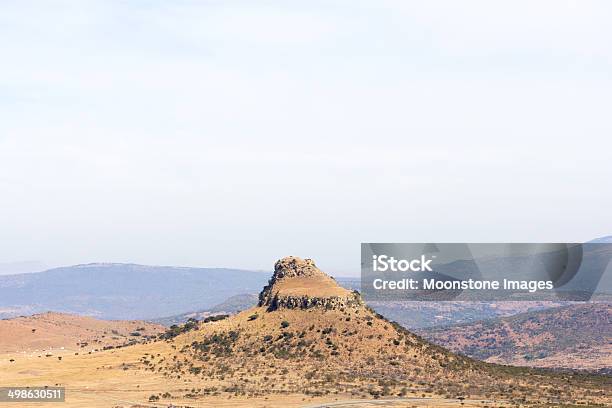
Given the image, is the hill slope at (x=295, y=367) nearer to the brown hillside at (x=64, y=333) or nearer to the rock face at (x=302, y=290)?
the rock face at (x=302, y=290)

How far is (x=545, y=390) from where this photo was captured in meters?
91.7

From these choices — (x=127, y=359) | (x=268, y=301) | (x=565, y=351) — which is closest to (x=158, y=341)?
(x=127, y=359)

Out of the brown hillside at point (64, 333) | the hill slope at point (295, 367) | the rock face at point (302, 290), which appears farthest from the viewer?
the brown hillside at point (64, 333)

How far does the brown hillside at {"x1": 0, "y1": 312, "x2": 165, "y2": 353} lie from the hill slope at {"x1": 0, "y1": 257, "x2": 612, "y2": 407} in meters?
31.7

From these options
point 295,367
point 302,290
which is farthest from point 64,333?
point 295,367

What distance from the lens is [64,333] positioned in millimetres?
159375

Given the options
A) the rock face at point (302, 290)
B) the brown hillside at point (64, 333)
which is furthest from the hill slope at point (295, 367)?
the brown hillside at point (64, 333)

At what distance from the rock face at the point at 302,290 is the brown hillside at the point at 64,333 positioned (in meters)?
42.1

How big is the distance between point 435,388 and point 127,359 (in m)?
45.2

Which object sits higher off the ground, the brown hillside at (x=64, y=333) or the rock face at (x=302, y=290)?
the rock face at (x=302, y=290)

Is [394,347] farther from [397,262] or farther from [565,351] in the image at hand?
[565,351]

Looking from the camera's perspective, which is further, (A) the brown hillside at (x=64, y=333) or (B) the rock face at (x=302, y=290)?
(A) the brown hillside at (x=64, y=333)

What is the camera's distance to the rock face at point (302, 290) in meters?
110

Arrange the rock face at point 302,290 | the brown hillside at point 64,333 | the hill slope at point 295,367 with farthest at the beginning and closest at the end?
the brown hillside at point 64,333
the rock face at point 302,290
the hill slope at point 295,367
